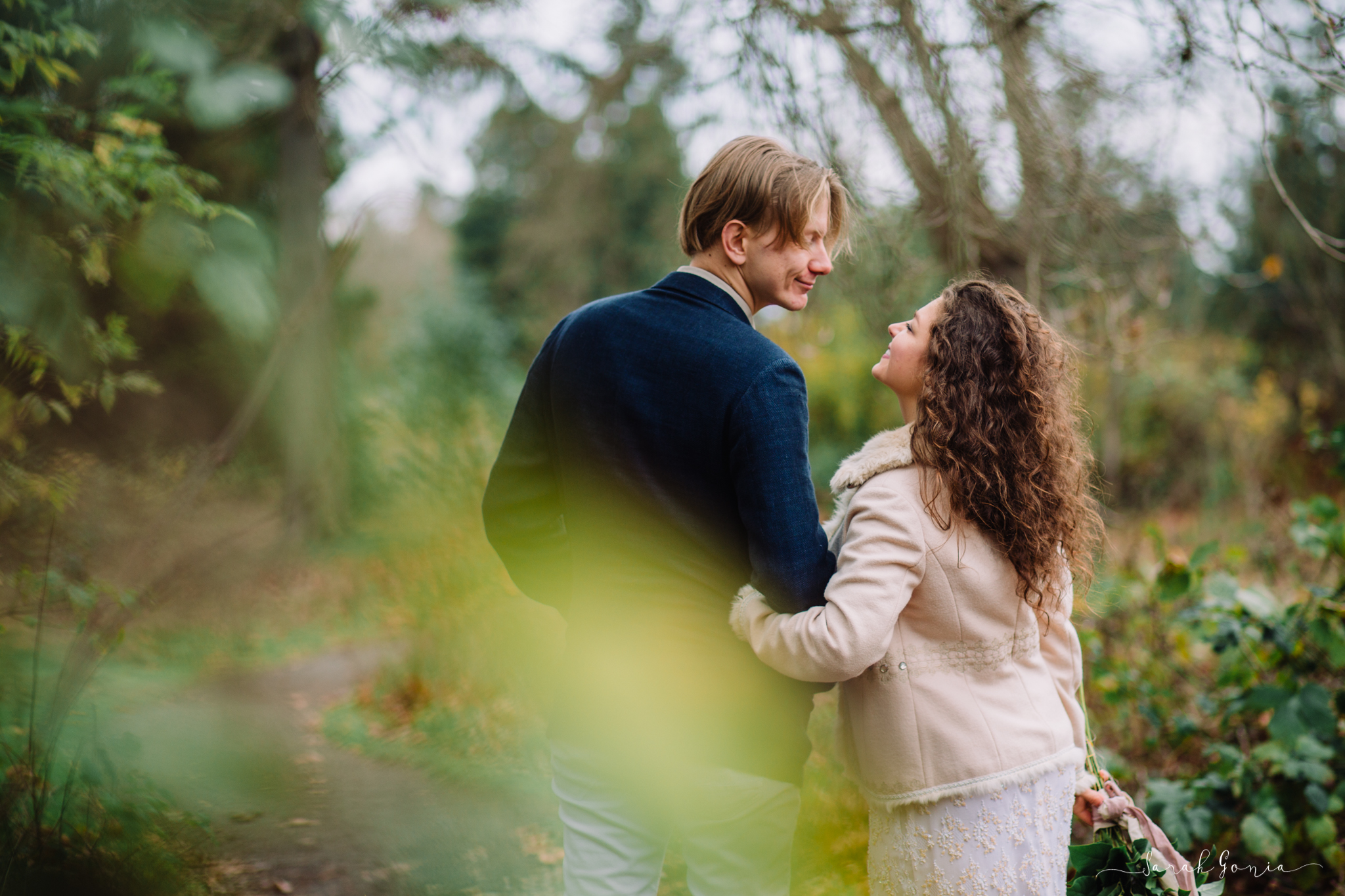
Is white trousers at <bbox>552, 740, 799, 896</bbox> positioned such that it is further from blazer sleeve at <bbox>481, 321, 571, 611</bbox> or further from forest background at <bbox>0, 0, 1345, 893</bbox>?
forest background at <bbox>0, 0, 1345, 893</bbox>

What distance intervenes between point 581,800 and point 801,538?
0.62 metres

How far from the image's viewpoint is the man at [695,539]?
1298 mm

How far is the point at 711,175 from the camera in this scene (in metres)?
1.42

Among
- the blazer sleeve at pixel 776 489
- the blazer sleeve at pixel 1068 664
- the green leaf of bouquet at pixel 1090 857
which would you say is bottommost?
the green leaf of bouquet at pixel 1090 857

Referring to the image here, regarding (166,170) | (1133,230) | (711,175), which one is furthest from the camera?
(1133,230)

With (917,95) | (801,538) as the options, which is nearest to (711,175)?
(801,538)

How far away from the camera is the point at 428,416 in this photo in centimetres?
484

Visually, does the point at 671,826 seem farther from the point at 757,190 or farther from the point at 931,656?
the point at 757,190

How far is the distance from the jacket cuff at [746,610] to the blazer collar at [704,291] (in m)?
0.44

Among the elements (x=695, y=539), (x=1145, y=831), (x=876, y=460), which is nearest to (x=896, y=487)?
(x=876, y=460)

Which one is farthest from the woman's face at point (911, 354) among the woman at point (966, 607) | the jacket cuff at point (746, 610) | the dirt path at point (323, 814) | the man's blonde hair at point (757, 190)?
the dirt path at point (323, 814)

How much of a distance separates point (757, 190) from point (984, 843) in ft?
3.73

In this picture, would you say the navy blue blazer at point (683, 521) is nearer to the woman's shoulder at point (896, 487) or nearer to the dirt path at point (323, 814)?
the woman's shoulder at point (896, 487)

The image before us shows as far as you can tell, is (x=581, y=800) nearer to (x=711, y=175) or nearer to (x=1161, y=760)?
(x=711, y=175)
